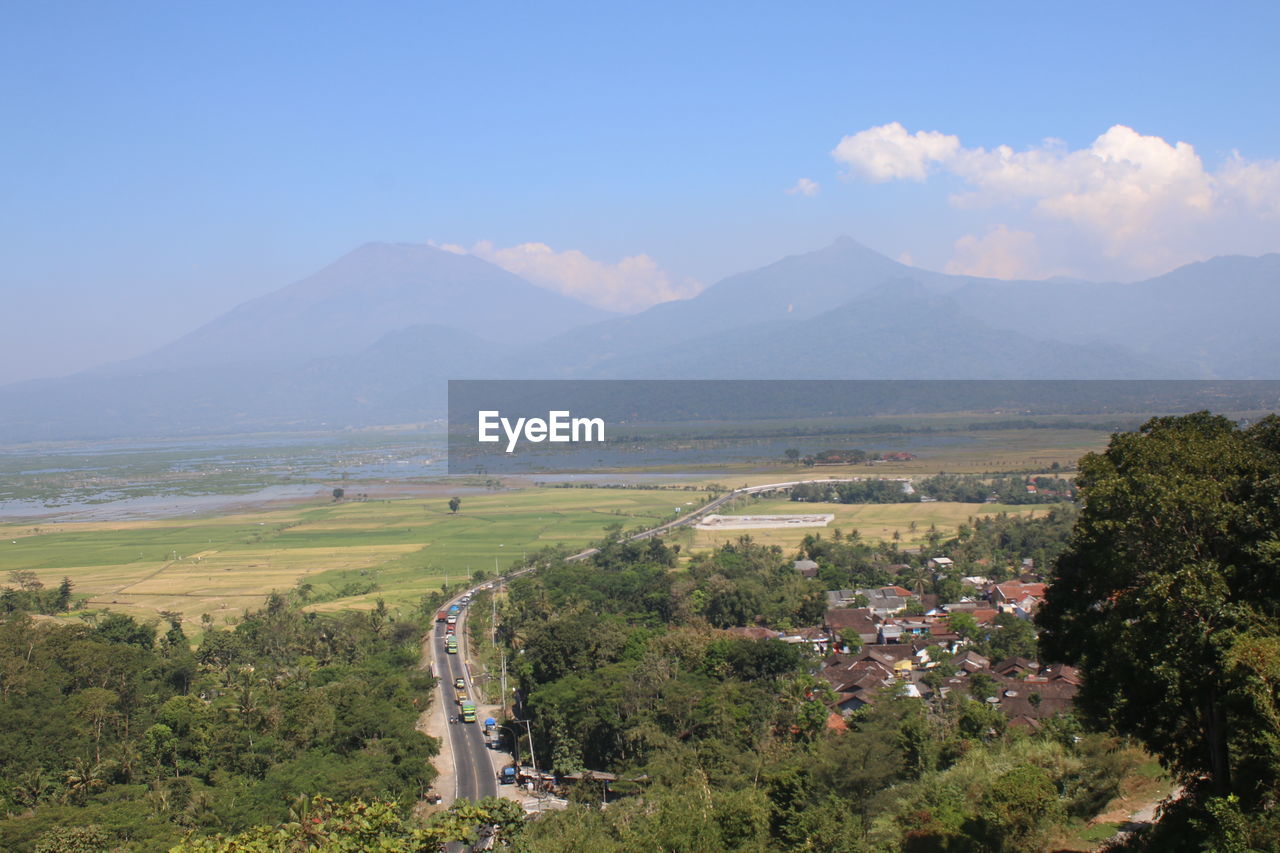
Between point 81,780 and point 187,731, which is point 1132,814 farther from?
point 187,731

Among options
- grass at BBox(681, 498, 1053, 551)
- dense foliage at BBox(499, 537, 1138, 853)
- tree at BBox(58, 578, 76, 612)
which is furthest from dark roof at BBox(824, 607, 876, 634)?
tree at BBox(58, 578, 76, 612)

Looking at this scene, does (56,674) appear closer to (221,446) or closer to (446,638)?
(446,638)

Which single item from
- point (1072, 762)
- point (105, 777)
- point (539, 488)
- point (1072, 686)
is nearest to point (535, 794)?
point (105, 777)

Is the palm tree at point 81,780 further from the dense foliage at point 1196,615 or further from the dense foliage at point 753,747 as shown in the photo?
the dense foliage at point 1196,615

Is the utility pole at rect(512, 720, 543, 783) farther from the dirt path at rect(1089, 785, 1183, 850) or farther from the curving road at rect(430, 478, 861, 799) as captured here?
the dirt path at rect(1089, 785, 1183, 850)
